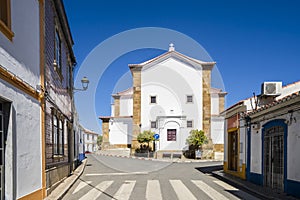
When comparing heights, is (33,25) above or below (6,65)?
above

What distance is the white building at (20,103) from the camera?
521cm

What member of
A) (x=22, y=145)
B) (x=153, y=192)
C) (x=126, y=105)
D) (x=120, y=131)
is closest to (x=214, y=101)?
(x=126, y=105)

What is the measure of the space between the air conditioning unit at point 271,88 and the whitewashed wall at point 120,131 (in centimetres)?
2380

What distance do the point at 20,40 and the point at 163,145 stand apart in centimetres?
2724

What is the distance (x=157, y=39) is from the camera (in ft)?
40.4

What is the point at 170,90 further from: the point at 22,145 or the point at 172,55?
the point at 22,145

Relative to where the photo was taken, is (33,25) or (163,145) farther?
(163,145)

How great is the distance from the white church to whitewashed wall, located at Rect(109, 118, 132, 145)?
0.55m

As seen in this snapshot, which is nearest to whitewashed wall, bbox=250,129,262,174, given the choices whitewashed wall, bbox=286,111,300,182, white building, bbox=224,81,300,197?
white building, bbox=224,81,300,197

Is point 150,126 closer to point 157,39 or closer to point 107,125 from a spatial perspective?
point 107,125

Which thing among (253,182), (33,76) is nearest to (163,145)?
(253,182)

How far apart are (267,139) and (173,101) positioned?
2262cm

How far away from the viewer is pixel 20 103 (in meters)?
5.84

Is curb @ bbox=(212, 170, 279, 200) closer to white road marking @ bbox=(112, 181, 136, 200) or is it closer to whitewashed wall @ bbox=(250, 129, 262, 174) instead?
whitewashed wall @ bbox=(250, 129, 262, 174)
